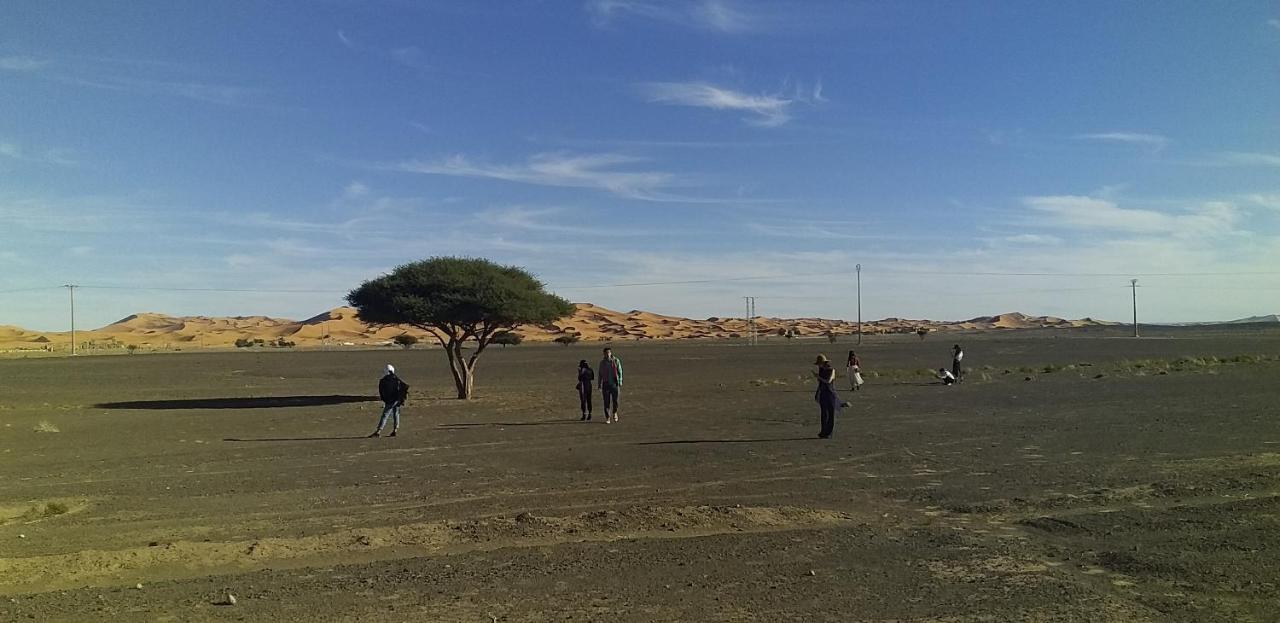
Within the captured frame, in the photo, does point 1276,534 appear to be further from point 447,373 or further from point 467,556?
point 447,373

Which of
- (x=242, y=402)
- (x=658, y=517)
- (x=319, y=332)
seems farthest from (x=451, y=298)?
(x=319, y=332)

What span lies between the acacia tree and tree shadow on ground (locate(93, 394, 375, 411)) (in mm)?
3384

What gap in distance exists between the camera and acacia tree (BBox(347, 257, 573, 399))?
33.6 m

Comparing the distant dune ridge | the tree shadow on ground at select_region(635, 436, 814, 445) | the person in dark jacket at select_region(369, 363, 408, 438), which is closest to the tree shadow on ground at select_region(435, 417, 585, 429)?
the person in dark jacket at select_region(369, 363, 408, 438)

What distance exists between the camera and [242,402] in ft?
110

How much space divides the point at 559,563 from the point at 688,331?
527 feet

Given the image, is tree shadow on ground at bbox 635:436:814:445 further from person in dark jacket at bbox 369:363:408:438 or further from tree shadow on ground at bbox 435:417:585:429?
person in dark jacket at bbox 369:363:408:438

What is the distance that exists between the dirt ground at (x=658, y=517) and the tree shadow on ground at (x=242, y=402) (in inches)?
233

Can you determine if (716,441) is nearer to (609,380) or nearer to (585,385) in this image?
(609,380)

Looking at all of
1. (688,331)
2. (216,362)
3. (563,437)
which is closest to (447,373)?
(216,362)

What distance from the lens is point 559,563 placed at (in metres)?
8.80

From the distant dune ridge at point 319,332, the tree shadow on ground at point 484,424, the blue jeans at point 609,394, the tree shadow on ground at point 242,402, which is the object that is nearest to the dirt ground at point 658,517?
the tree shadow on ground at point 484,424

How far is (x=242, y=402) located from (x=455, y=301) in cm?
860

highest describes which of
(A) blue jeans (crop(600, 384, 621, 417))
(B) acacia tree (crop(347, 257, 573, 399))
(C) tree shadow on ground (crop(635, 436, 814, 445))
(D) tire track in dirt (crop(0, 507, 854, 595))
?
(B) acacia tree (crop(347, 257, 573, 399))
